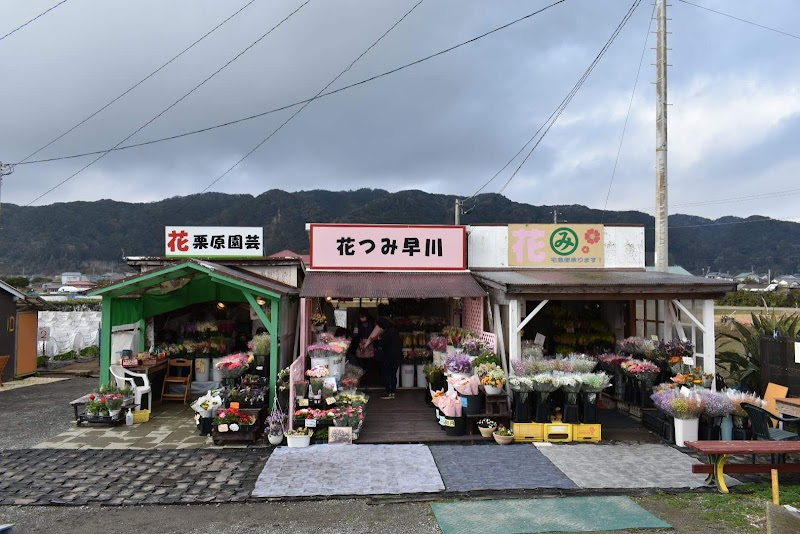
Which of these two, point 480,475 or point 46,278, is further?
point 46,278

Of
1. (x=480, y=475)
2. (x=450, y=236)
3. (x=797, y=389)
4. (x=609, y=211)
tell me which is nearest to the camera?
(x=480, y=475)

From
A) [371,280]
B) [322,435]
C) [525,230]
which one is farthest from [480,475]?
[525,230]

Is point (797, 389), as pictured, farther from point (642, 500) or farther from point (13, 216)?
point (13, 216)

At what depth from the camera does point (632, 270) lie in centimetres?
1266

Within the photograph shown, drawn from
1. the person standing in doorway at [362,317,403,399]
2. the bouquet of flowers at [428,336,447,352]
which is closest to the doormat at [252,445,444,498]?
the person standing in doorway at [362,317,403,399]

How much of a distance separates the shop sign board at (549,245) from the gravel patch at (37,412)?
1027 centimetres

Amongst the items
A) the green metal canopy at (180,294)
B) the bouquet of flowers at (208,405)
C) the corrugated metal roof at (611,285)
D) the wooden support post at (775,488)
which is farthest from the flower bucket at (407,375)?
the wooden support post at (775,488)

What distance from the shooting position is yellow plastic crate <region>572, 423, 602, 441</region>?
8.84 meters

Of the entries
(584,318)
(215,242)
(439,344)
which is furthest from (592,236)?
(215,242)

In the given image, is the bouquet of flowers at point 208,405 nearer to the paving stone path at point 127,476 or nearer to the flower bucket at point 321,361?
the paving stone path at point 127,476

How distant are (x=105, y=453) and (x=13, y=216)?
9064 cm

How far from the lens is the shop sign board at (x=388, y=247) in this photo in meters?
12.0

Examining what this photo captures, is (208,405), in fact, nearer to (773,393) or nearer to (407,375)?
(407,375)

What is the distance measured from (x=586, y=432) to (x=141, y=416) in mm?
8435
